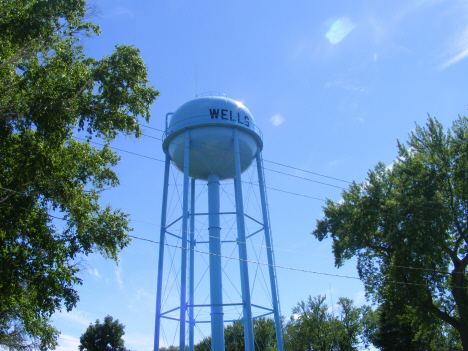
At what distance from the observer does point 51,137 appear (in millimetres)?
9242

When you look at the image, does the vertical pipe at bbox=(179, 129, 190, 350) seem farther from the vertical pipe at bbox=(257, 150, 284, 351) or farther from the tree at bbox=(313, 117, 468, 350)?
the tree at bbox=(313, 117, 468, 350)

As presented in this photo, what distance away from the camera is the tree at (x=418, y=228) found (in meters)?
17.5

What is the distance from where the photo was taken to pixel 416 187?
18766mm

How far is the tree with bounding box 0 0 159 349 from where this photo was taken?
30.2 feet

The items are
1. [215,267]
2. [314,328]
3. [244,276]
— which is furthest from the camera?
[314,328]

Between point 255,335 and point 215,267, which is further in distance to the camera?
point 255,335

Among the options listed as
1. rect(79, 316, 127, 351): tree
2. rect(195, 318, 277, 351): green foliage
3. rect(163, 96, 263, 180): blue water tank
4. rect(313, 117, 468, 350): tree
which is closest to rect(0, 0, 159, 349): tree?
rect(163, 96, 263, 180): blue water tank

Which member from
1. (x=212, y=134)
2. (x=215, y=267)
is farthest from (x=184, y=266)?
(x=212, y=134)

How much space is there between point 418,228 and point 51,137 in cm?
1437

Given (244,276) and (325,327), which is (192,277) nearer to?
(244,276)

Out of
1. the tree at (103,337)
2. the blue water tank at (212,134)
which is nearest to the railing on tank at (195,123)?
the blue water tank at (212,134)

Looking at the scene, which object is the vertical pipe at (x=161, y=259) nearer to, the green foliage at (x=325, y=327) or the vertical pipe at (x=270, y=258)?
the vertical pipe at (x=270, y=258)

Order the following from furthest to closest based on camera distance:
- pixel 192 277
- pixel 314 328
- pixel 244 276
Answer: pixel 314 328 < pixel 192 277 < pixel 244 276

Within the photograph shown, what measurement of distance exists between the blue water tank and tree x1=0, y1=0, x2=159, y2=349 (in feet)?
28.3
